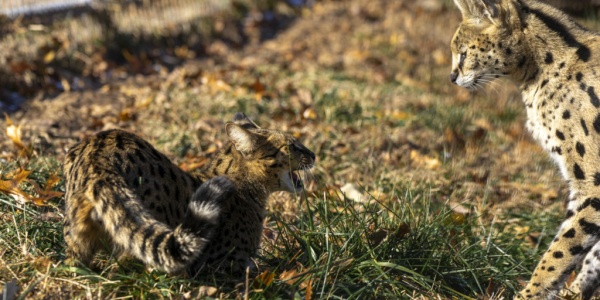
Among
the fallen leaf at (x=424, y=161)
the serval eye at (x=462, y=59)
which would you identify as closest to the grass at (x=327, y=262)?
the serval eye at (x=462, y=59)

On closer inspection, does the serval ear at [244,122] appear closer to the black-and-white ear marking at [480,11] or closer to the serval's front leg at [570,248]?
the black-and-white ear marking at [480,11]

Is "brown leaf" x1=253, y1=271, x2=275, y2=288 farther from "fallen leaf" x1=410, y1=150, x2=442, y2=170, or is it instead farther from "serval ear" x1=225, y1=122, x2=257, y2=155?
"fallen leaf" x1=410, y1=150, x2=442, y2=170

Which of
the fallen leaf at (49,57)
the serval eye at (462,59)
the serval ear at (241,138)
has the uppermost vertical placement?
the serval eye at (462,59)

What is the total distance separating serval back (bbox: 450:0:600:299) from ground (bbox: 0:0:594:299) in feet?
1.22

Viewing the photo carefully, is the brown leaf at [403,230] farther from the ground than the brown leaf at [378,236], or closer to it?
farther from the ground

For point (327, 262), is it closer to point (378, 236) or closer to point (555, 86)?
point (378, 236)

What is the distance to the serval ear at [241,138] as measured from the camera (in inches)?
193

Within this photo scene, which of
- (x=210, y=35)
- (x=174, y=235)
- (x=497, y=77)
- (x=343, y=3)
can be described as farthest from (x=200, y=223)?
(x=343, y=3)

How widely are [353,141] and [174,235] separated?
4208 millimetres

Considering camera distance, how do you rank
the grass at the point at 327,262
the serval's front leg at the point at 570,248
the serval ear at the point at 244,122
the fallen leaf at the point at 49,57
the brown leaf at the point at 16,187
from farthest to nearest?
the fallen leaf at the point at 49,57 → the serval ear at the point at 244,122 → the serval's front leg at the point at 570,248 → the brown leaf at the point at 16,187 → the grass at the point at 327,262

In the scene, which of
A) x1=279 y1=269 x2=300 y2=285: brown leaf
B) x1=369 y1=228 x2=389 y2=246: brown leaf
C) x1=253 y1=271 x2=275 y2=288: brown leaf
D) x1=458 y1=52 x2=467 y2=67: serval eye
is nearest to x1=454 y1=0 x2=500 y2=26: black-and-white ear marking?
x1=458 y1=52 x2=467 y2=67: serval eye

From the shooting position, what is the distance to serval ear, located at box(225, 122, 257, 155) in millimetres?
4902

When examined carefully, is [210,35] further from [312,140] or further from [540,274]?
[540,274]

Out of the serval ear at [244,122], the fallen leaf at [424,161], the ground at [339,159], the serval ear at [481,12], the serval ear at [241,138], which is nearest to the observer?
the ground at [339,159]
